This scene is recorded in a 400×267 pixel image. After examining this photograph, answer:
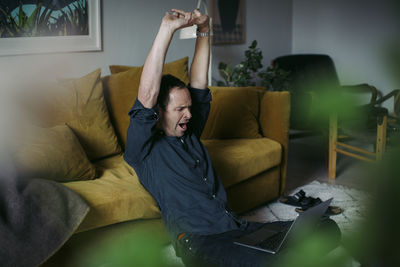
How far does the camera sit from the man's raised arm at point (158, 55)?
126 centimetres

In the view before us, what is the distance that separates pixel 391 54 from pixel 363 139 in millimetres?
2746

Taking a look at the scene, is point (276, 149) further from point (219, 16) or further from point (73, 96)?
point (219, 16)

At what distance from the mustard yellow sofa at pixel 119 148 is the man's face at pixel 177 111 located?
324 millimetres

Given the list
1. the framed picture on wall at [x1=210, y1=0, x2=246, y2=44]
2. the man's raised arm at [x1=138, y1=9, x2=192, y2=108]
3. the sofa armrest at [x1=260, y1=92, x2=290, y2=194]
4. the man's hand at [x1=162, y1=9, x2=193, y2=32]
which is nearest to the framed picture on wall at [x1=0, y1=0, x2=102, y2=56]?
the man's raised arm at [x1=138, y1=9, x2=192, y2=108]

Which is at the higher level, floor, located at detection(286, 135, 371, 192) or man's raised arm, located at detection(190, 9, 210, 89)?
man's raised arm, located at detection(190, 9, 210, 89)

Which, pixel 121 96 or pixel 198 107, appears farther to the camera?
pixel 121 96

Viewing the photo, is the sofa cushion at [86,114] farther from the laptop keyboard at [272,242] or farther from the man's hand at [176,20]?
the laptop keyboard at [272,242]

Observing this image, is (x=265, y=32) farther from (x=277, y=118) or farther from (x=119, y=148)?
(x=119, y=148)

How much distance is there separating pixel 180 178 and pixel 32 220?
1.71 ft

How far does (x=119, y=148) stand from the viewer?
89.7 inches

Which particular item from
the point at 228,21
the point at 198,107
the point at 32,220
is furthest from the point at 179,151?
the point at 228,21

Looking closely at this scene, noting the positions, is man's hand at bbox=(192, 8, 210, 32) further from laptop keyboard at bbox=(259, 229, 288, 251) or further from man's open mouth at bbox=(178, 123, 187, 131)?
laptop keyboard at bbox=(259, 229, 288, 251)

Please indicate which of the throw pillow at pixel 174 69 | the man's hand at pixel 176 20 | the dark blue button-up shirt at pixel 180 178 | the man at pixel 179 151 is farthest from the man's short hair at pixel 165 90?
the throw pillow at pixel 174 69

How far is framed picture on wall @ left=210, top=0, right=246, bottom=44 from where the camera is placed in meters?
3.98
